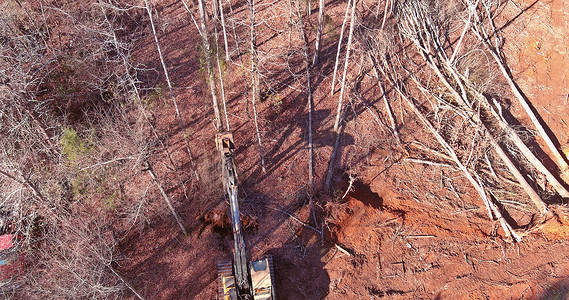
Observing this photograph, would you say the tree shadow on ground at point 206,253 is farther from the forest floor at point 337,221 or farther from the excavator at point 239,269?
the excavator at point 239,269

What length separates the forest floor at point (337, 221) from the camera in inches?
554

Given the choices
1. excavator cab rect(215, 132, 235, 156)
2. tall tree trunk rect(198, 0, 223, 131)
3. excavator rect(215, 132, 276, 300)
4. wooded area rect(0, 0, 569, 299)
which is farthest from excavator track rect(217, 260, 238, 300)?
tall tree trunk rect(198, 0, 223, 131)

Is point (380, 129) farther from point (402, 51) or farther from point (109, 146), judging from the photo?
point (109, 146)

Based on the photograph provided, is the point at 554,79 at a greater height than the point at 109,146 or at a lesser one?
lesser

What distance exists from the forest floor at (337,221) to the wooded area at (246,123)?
12cm

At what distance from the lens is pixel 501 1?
2319 cm

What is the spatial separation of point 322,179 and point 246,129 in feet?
14.8

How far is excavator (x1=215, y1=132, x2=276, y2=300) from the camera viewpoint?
11.7 m

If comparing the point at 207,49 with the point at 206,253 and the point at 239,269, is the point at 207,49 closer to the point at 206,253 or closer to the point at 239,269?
the point at 206,253

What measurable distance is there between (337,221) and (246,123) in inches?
260

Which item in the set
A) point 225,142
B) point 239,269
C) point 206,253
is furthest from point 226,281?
point 225,142


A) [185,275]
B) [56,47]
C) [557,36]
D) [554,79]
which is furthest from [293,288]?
[557,36]

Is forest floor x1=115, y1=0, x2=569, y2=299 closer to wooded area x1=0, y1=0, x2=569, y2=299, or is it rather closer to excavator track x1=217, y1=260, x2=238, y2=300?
wooded area x1=0, y1=0, x2=569, y2=299

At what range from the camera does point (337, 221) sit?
607 inches
